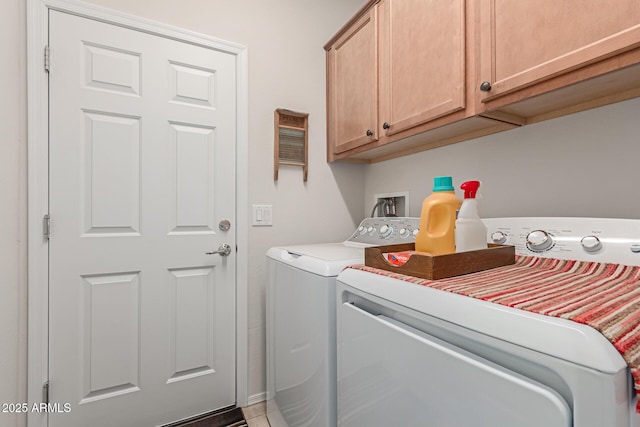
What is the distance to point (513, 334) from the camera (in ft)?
1.65

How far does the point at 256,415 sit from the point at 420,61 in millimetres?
1993

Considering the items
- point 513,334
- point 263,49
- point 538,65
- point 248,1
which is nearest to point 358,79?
point 263,49

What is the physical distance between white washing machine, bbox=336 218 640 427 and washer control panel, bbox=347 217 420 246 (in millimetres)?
461

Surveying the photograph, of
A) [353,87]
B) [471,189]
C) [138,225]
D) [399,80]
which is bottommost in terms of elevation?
[138,225]

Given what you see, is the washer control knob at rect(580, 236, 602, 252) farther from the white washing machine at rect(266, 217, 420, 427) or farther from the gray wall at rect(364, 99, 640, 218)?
the white washing machine at rect(266, 217, 420, 427)

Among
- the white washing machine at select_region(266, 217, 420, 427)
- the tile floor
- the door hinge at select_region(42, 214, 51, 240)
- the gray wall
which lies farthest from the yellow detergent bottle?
the door hinge at select_region(42, 214, 51, 240)

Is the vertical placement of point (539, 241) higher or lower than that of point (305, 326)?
higher

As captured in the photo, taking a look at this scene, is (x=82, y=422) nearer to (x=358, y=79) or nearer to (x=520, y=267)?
(x=520, y=267)

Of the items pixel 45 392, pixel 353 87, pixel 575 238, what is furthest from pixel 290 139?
pixel 45 392

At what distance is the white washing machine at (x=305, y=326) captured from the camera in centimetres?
103

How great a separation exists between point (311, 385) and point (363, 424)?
328mm

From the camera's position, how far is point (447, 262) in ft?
2.57

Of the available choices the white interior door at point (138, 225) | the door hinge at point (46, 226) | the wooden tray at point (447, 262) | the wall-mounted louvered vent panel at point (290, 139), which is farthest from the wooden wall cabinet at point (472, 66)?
the door hinge at point (46, 226)

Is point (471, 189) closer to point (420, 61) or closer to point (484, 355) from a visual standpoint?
point (484, 355)
